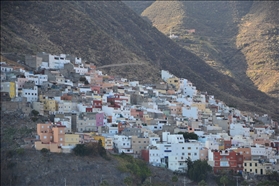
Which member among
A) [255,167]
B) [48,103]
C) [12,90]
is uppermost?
[12,90]

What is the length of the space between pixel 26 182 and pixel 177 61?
4096 cm

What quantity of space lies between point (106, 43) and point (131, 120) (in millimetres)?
22585

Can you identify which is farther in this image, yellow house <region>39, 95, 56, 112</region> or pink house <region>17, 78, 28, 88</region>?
pink house <region>17, 78, 28, 88</region>

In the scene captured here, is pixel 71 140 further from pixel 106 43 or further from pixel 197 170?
pixel 106 43

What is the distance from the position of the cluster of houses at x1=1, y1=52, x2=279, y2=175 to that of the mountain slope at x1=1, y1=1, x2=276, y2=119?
20.8ft

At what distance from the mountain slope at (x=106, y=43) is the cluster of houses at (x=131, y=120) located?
20.8 ft

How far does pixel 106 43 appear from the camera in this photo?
65438 mm

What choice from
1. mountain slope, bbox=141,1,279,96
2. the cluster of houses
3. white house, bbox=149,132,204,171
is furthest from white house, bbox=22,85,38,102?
mountain slope, bbox=141,1,279,96

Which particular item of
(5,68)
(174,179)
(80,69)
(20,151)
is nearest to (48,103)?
(5,68)

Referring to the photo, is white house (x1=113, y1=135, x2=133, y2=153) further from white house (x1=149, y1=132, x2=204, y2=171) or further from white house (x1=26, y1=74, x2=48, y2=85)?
white house (x1=26, y1=74, x2=48, y2=85)

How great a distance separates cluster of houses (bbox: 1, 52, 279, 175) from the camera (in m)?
39.3

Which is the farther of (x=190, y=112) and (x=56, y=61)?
(x=56, y=61)

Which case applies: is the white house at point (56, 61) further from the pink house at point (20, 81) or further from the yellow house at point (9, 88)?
the yellow house at point (9, 88)

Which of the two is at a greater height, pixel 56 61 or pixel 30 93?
pixel 56 61
